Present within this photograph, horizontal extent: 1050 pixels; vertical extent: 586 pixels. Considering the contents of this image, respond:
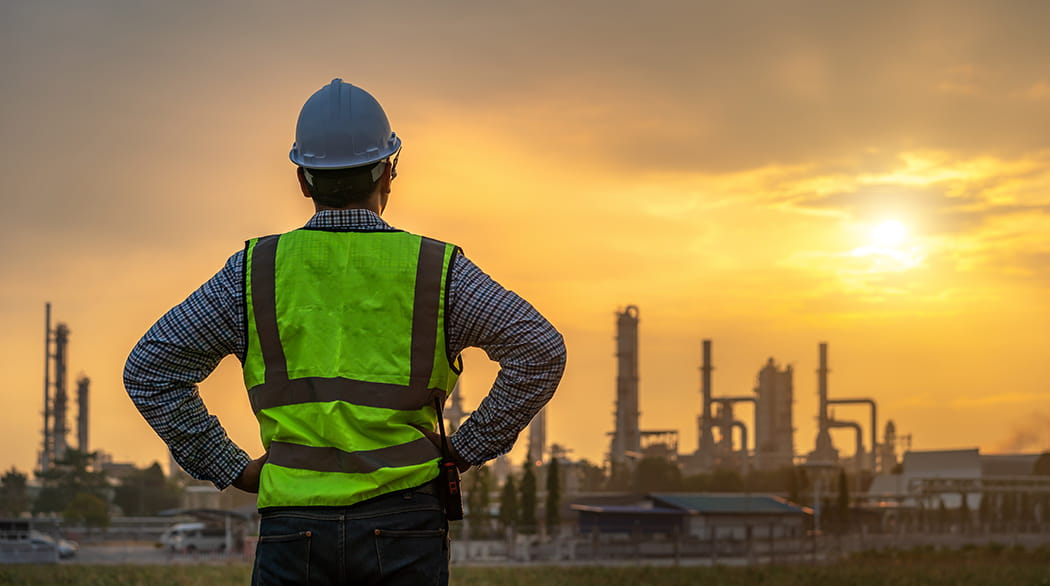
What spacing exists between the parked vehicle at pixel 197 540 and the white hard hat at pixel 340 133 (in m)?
54.9

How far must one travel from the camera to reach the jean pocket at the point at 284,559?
2.99 meters

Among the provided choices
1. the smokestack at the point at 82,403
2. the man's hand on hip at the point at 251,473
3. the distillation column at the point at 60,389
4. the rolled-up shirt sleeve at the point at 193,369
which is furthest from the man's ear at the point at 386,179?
the smokestack at the point at 82,403

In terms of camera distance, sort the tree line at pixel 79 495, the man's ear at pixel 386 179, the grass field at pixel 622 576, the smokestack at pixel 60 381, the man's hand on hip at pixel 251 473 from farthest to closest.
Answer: the smokestack at pixel 60 381 → the tree line at pixel 79 495 → the grass field at pixel 622 576 → the man's ear at pixel 386 179 → the man's hand on hip at pixel 251 473

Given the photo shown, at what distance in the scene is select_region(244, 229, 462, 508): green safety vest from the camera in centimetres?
300

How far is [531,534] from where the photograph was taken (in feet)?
213

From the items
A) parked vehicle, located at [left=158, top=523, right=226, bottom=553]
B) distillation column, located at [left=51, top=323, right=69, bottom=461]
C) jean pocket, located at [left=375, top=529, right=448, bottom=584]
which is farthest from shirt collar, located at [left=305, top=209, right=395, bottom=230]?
distillation column, located at [left=51, top=323, right=69, bottom=461]

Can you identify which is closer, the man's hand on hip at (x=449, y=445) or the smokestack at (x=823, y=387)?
the man's hand on hip at (x=449, y=445)

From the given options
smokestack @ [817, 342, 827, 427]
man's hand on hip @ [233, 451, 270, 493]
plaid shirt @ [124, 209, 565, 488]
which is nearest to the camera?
plaid shirt @ [124, 209, 565, 488]

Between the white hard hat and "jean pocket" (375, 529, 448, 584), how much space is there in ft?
2.91

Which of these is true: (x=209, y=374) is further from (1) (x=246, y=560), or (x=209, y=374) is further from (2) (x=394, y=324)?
(1) (x=246, y=560)

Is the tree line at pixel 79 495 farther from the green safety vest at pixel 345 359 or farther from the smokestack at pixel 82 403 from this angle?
the green safety vest at pixel 345 359

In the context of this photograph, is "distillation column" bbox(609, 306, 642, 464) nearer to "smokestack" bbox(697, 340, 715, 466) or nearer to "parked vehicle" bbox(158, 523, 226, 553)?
"smokestack" bbox(697, 340, 715, 466)

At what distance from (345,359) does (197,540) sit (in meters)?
58.4

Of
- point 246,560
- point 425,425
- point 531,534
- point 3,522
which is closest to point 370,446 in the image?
point 425,425
